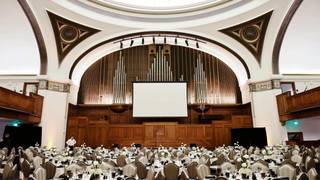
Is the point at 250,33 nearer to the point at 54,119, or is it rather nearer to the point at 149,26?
the point at 149,26

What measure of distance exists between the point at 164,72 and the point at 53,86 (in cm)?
727

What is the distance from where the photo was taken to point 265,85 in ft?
47.1

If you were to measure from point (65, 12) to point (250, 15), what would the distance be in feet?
33.4

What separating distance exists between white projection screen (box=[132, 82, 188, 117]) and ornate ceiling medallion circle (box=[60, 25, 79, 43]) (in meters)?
4.71

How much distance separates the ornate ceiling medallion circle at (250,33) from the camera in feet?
46.1

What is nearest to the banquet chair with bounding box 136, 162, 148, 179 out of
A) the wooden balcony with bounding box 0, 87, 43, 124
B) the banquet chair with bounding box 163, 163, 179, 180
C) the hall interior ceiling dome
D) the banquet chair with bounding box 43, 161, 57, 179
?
the banquet chair with bounding box 163, 163, 179, 180

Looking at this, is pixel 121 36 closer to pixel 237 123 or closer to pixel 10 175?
pixel 237 123

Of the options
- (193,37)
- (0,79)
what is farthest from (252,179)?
(0,79)

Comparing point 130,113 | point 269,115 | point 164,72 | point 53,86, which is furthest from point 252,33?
point 53,86

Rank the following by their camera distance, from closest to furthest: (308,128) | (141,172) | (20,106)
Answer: (141,172) < (20,106) < (308,128)

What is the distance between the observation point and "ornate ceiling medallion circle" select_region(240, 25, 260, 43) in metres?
14.1

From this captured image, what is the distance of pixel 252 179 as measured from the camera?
5340mm

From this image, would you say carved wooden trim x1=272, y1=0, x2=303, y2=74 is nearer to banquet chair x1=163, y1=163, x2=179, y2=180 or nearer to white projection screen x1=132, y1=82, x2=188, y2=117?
white projection screen x1=132, y1=82, x2=188, y2=117

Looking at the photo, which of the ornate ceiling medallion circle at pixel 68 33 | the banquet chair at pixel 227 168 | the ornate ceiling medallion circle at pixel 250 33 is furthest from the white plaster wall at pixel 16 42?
the ornate ceiling medallion circle at pixel 250 33
